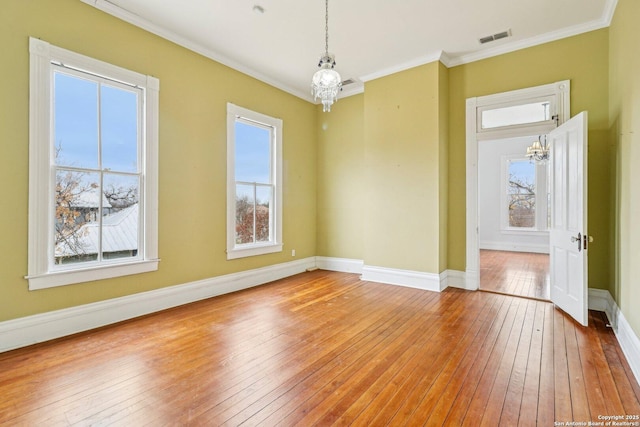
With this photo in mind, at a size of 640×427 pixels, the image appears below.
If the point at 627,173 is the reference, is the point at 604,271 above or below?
below

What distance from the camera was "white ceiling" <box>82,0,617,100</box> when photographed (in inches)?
134

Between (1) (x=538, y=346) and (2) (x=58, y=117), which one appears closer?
(1) (x=538, y=346)

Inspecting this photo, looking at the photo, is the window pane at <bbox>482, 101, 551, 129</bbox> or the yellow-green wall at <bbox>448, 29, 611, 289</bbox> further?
the window pane at <bbox>482, 101, 551, 129</bbox>

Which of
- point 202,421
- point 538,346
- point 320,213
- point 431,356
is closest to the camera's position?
point 202,421

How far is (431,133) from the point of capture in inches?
183

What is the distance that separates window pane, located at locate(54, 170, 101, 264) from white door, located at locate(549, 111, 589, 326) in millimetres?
5048

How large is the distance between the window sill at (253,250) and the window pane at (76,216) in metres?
1.75

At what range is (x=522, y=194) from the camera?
29.6 feet

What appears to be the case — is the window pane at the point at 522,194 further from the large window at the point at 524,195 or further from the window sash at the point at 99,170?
the window sash at the point at 99,170

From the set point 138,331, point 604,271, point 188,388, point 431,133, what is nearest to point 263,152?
point 431,133

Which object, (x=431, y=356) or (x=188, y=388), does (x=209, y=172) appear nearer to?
(x=188, y=388)

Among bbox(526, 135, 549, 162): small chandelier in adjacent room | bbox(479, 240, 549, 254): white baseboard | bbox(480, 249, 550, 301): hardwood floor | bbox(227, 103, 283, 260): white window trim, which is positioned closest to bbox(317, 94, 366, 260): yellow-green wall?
bbox(227, 103, 283, 260): white window trim

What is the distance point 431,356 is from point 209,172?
11.6ft

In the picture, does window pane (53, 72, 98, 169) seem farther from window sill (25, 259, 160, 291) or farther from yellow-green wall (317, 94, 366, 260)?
yellow-green wall (317, 94, 366, 260)
